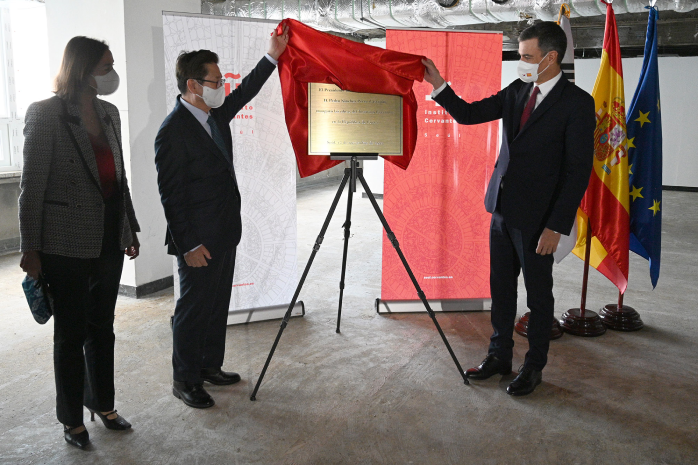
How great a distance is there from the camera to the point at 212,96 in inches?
96.0

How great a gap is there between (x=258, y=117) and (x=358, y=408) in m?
1.93

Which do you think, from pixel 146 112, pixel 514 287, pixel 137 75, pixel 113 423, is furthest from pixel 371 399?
pixel 137 75

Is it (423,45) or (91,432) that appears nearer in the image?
(91,432)

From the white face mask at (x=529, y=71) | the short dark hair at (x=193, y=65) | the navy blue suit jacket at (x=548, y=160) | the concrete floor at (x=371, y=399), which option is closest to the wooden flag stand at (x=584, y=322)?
the concrete floor at (x=371, y=399)

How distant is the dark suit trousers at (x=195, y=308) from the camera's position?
8.20 ft

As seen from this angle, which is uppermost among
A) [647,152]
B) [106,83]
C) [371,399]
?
[106,83]

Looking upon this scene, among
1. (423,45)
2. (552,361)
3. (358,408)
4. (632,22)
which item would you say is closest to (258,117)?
(423,45)

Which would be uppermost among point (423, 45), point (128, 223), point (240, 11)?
point (240, 11)

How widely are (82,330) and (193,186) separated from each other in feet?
2.42

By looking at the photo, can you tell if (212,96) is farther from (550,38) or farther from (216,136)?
(550,38)

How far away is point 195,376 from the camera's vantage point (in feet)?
8.54

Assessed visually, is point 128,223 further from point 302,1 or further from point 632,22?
point 632,22

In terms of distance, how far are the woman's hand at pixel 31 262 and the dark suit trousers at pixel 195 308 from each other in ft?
2.05

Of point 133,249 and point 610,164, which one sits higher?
point 610,164
